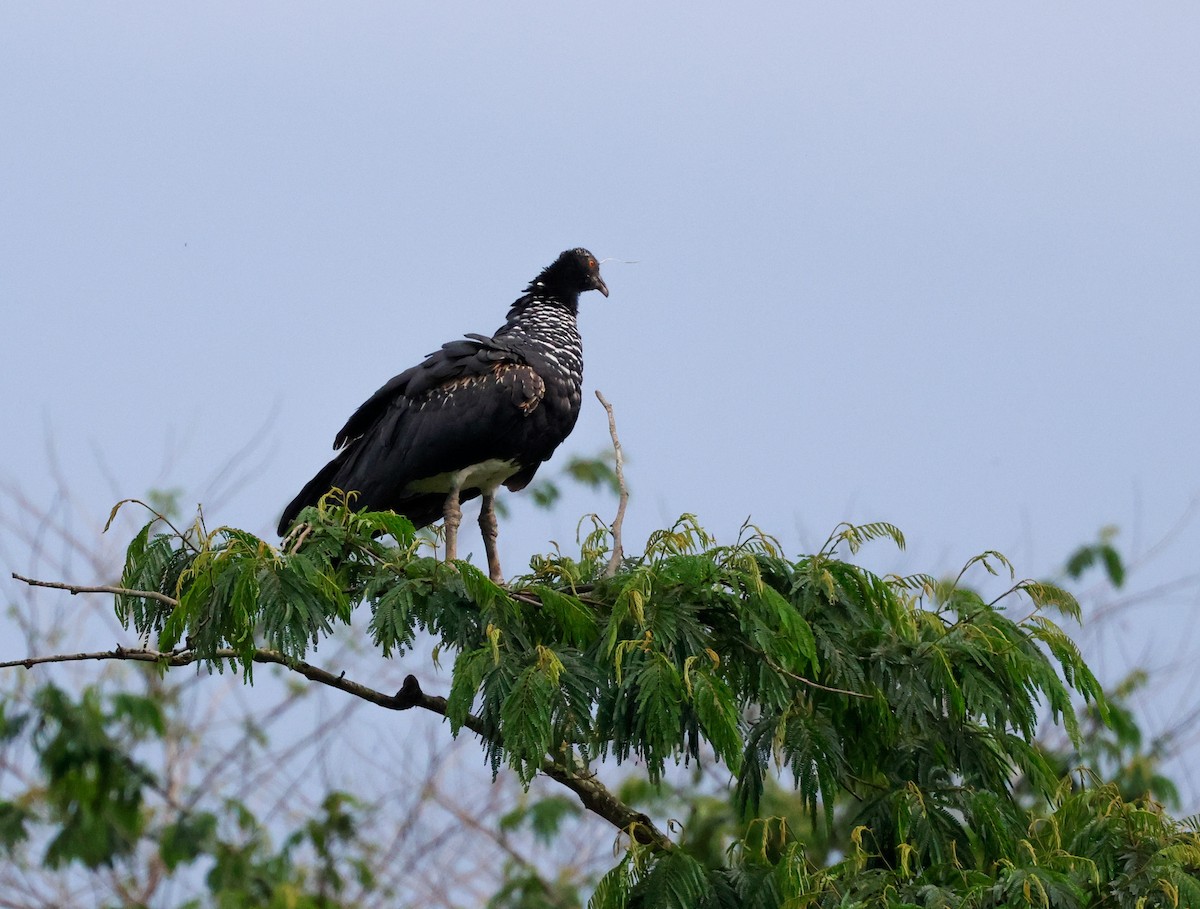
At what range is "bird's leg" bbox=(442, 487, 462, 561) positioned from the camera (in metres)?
6.10

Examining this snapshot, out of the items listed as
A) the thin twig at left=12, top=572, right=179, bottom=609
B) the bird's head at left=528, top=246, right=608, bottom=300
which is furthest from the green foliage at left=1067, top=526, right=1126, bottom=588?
the thin twig at left=12, top=572, right=179, bottom=609

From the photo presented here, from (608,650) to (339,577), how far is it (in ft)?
2.47

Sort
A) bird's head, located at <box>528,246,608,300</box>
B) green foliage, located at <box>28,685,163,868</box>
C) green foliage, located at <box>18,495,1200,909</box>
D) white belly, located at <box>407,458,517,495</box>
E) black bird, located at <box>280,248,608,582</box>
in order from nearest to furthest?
green foliage, located at <box>18,495,1200,909</box> < black bird, located at <box>280,248,608,582</box> < white belly, located at <box>407,458,517,495</box> < bird's head, located at <box>528,246,608,300</box> < green foliage, located at <box>28,685,163,868</box>

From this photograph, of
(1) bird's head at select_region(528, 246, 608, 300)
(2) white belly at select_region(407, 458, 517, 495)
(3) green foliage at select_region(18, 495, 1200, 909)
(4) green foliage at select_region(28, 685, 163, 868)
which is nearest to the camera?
(3) green foliage at select_region(18, 495, 1200, 909)

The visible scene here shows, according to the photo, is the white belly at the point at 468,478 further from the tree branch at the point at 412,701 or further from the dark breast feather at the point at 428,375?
the tree branch at the point at 412,701

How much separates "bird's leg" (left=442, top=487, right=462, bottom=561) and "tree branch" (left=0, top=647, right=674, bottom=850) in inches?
62.9

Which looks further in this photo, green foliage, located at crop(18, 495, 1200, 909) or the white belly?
the white belly

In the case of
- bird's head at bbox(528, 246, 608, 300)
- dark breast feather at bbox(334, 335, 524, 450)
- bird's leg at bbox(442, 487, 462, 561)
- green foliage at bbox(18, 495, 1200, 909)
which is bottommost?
green foliage at bbox(18, 495, 1200, 909)

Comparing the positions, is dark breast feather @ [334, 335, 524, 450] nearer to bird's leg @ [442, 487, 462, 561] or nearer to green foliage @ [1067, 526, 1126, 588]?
bird's leg @ [442, 487, 462, 561]

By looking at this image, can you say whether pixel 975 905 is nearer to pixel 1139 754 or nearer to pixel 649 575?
pixel 649 575

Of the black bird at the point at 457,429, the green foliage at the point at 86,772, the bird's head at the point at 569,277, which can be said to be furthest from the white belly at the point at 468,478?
the green foliage at the point at 86,772

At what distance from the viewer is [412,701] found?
451 cm

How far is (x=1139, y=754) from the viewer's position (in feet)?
24.9

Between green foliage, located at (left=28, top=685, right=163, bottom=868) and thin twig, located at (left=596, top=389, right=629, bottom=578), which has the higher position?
green foliage, located at (left=28, top=685, right=163, bottom=868)
